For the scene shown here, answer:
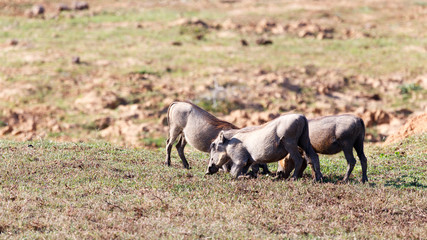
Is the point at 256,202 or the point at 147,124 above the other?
the point at 256,202

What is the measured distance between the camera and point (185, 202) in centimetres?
743

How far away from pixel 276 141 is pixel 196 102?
10.2 m

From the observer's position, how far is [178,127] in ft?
33.8

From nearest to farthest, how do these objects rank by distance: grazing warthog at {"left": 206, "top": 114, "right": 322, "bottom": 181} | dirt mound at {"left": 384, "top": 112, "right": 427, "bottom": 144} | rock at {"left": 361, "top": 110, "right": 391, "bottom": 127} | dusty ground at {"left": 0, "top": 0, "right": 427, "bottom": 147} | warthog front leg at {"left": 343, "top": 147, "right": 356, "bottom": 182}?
grazing warthog at {"left": 206, "top": 114, "right": 322, "bottom": 181}, warthog front leg at {"left": 343, "top": 147, "right": 356, "bottom": 182}, dirt mound at {"left": 384, "top": 112, "right": 427, "bottom": 144}, dusty ground at {"left": 0, "top": 0, "right": 427, "bottom": 147}, rock at {"left": 361, "top": 110, "right": 391, "bottom": 127}

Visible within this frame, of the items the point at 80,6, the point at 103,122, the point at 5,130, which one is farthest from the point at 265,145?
the point at 80,6

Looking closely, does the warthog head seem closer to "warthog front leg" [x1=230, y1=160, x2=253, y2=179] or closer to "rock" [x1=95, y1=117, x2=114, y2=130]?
"warthog front leg" [x1=230, y1=160, x2=253, y2=179]

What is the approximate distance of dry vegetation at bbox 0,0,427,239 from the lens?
22.4ft

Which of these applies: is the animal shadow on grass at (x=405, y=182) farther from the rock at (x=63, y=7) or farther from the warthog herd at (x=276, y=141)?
the rock at (x=63, y=7)

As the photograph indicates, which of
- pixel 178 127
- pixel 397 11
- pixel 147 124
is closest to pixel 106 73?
pixel 147 124

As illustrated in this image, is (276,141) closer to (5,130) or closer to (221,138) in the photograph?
(221,138)

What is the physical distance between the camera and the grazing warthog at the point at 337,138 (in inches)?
364

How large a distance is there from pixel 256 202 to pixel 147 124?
1014 cm

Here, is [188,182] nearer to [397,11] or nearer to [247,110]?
[247,110]

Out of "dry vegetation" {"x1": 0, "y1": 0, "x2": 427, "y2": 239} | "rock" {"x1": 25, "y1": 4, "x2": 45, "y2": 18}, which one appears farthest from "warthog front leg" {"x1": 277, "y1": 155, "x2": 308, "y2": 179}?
"rock" {"x1": 25, "y1": 4, "x2": 45, "y2": 18}
